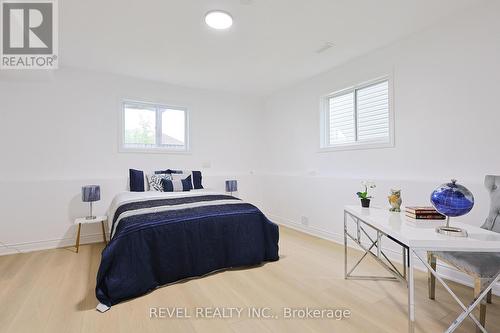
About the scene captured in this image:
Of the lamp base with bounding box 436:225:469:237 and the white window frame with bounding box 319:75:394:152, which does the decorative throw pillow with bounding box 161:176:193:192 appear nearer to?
the white window frame with bounding box 319:75:394:152

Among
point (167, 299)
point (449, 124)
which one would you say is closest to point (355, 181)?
point (449, 124)

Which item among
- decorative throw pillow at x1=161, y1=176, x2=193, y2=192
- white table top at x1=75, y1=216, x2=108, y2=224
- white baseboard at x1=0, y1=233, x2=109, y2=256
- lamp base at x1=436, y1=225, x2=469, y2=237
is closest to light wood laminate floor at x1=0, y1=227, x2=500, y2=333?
white baseboard at x1=0, y1=233, x2=109, y2=256

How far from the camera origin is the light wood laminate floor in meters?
1.63

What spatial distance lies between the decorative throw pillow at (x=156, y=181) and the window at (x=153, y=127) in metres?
0.57

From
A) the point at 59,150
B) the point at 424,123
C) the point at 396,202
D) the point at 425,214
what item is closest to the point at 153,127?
the point at 59,150

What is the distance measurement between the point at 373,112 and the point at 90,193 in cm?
368

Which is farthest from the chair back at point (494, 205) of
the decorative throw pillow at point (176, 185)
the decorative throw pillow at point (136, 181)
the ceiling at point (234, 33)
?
the decorative throw pillow at point (136, 181)

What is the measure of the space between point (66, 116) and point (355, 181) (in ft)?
12.8

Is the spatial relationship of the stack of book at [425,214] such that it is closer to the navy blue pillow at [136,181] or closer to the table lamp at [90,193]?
the navy blue pillow at [136,181]

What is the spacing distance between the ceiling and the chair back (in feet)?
5.04

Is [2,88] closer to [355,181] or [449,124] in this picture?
[355,181]

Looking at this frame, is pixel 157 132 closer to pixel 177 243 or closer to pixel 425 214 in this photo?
pixel 177 243

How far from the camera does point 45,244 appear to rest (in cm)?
321

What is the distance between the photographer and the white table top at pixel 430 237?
121 centimetres
